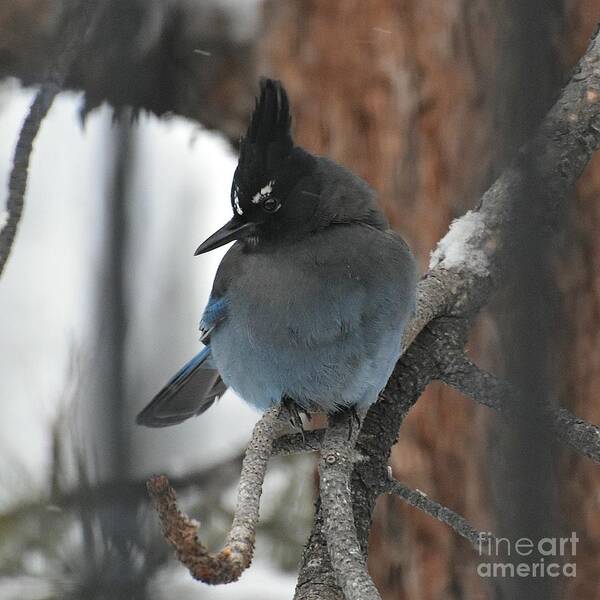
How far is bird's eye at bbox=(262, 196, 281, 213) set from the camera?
2354 mm

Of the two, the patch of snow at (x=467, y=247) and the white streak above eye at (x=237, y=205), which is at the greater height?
the white streak above eye at (x=237, y=205)

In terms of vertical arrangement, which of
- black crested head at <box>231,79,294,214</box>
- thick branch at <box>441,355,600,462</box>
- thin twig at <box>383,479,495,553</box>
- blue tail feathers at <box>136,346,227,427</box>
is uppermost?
black crested head at <box>231,79,294,214</box>

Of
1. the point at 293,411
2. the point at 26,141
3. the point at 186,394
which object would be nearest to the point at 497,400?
the point at 293,411

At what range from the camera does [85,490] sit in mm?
1661

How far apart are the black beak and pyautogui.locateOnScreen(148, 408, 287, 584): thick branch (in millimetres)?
725

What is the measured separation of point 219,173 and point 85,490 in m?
3.09

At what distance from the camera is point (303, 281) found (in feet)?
7.64

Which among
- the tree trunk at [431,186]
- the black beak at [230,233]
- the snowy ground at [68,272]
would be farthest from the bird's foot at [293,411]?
the tree trunk at [431,186]

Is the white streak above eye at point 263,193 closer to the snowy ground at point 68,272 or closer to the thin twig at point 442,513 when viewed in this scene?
the thin twig at point 442,513

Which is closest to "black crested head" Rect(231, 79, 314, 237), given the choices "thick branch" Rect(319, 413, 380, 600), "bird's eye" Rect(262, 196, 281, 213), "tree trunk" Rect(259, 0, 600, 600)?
"bird's eye" Rect(262, 196, 281, 213)

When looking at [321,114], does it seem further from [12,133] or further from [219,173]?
[12,133]

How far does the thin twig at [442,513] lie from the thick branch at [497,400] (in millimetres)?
238

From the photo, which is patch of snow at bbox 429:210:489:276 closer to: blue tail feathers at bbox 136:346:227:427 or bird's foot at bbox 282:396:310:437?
bird's foot at bbox 282:396:310:437

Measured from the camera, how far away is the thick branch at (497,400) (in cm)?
185
